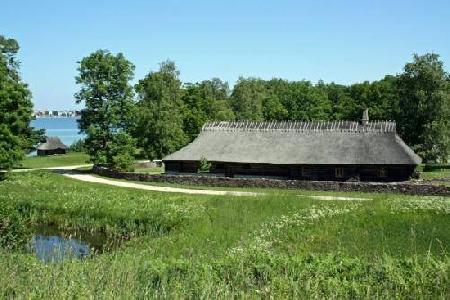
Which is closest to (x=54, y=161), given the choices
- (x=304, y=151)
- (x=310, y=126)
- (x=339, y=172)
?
(x=310, y=126)

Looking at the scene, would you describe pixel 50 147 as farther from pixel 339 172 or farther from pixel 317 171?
pixel 339 172

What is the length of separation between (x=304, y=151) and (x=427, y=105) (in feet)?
66.3

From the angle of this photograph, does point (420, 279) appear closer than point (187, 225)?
Yes

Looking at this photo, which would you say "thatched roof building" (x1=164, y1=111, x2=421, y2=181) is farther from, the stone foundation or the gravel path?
the gravel path

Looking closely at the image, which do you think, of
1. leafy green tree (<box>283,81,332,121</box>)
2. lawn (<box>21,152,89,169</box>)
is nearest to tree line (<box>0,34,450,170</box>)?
lawn (<box>21,152,89,169</box>)

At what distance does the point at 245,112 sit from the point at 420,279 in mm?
71779

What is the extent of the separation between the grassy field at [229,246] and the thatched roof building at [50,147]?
120ft

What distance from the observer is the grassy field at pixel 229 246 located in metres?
10.8

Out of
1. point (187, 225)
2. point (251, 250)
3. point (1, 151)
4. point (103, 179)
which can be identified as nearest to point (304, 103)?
point (103, 179)

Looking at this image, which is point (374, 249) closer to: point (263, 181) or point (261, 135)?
point (263, 181)

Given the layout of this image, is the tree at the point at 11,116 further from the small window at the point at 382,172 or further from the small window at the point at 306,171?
the small window at the point at 382,172

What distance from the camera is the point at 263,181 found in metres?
42.0

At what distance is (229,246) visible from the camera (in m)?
22.3

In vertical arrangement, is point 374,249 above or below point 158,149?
below
